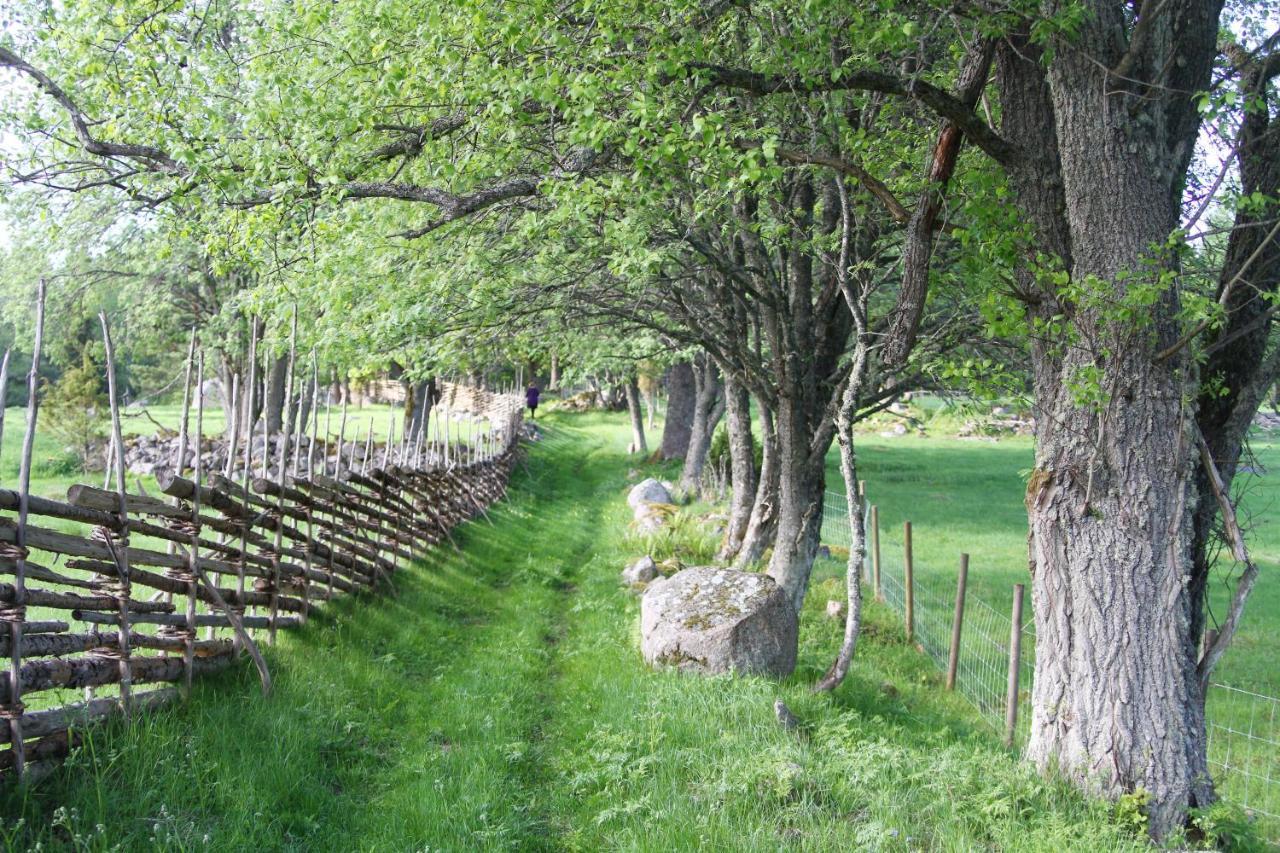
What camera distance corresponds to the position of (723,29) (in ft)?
25.2

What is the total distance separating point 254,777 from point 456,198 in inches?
147

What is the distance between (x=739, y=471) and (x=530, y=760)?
7900 millimetres

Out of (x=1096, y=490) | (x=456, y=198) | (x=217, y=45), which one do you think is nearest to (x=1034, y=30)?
(x=1096, y=490)

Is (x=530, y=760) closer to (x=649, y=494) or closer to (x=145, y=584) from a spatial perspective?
(x=145, y=584)

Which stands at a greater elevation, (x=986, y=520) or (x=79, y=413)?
(x=79, y=413)

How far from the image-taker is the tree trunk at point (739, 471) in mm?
13234

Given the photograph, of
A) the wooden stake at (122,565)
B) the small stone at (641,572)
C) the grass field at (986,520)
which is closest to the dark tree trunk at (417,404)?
the small stone at (641,572)

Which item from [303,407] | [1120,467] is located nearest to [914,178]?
[1120,467]

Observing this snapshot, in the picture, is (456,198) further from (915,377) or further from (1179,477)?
(915,377)

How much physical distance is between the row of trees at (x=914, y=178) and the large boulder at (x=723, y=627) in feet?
2.06

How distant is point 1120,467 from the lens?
5.32m

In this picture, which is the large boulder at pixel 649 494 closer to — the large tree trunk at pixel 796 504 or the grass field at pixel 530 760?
the large tree trunk at pixel 796 504

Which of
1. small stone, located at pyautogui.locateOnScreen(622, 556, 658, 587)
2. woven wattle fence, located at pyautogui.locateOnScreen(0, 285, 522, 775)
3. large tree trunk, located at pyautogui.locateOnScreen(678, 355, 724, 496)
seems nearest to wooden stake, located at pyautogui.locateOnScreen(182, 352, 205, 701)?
woven wattle fence, located at pyautogui.locateOnScreen(0, 285, 522, 775)

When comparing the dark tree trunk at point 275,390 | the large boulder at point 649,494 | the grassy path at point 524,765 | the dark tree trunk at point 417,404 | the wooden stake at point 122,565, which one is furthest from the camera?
the dark tree trunk at point 275,390
